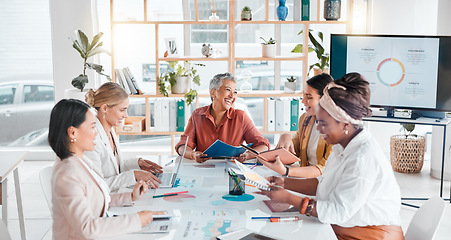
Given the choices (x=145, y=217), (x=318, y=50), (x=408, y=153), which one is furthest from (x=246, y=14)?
(x=145, y=217)

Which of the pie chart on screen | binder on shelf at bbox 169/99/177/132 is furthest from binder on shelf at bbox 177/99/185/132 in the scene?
the pie chart on screen

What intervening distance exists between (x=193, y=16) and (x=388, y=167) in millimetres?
4448

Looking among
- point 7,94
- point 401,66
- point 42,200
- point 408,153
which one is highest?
point 401,66

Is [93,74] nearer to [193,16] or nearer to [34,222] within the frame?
[193,16]

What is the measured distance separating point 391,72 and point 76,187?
363 centimetres

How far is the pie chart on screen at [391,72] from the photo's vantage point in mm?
4809

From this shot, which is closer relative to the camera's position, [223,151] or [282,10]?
[223,151]

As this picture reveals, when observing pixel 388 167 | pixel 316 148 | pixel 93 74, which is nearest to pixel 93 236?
pixel 388 167

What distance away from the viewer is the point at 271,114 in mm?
5906

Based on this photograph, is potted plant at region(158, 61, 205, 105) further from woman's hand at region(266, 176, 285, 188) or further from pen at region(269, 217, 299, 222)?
pen at region(269, 217, 299, 222)

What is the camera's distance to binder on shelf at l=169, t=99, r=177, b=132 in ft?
19.1

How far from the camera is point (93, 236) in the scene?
201 centimetres

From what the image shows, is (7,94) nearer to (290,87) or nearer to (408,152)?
(290,87)

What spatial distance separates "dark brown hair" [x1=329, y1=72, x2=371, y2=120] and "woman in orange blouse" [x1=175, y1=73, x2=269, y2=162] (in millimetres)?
1536
